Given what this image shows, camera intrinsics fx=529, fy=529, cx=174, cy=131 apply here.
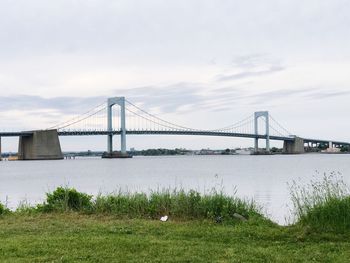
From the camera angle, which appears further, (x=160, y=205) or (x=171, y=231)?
(x=160, y=205)

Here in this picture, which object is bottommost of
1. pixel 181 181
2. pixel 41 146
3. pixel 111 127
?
pixel 181 181

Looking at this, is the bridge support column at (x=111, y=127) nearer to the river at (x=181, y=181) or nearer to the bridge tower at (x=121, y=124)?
the bridge tower at (x=121, y=124)

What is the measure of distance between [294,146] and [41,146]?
45121mm

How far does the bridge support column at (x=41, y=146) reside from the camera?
7556 cm

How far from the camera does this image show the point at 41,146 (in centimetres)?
7756

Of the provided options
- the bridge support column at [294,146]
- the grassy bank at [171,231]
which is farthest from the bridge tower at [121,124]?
the grassy bank at [171,231]

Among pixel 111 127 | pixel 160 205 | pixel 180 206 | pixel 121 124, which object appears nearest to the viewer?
pixel 180 206

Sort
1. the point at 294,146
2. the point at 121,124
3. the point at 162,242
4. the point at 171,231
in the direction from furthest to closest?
the point at 294,146, the point at 121,124, the point at 171,231, the point at 162,242

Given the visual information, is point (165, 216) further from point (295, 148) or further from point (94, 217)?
point (295, 148)

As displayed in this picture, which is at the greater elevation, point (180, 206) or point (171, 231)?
point (180, 206)

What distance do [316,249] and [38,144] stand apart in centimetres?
7353

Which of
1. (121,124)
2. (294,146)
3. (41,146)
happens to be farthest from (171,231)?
(294,146)

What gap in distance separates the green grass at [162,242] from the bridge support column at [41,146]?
225ft

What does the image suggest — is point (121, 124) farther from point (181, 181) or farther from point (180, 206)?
point (180, 206)
